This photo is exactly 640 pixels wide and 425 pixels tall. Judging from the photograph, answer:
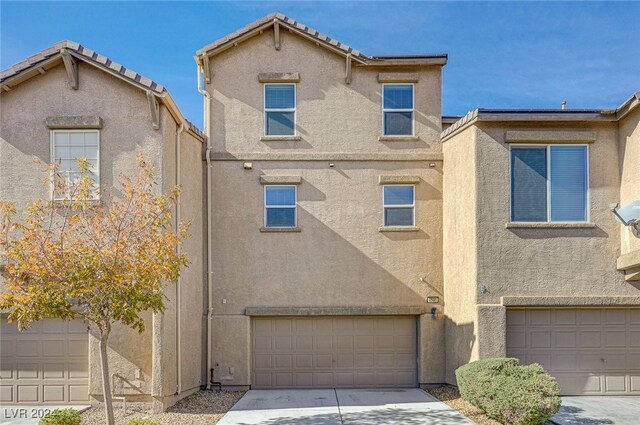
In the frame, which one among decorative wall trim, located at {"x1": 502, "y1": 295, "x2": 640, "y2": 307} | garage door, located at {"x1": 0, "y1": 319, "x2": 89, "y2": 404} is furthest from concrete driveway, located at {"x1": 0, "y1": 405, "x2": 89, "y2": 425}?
decorative wall trim, located at {"x1": 502, "y1": 295, "x2": 640, "y2": 307}

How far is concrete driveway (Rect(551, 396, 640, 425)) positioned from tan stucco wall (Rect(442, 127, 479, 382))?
2.15 m

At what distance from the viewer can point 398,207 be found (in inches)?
572

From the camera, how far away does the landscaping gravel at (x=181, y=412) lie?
10773 millimetres

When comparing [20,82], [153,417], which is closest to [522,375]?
[153,417]

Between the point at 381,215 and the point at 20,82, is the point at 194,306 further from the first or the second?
the point at 20,82

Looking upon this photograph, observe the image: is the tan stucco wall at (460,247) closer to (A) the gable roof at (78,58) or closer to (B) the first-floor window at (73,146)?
(A) the gable roof at (78,58)

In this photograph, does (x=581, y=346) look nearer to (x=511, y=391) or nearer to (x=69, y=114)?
(x=511, y=391)

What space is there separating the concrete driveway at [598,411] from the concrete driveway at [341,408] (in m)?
2.06

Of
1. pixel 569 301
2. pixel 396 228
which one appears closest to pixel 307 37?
pixel 396 228

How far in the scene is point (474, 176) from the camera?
12.4 metres

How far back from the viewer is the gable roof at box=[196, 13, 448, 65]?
14.5 meters

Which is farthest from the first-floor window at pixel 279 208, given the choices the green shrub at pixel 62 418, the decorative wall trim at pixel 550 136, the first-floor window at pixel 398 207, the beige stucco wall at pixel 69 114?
the green shrub at pixel 62 418

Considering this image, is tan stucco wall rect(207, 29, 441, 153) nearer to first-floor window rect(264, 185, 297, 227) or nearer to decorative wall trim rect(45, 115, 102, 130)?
first-floor window rect(264, 185, 297, 227)

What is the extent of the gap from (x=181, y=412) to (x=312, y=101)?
331 inches
